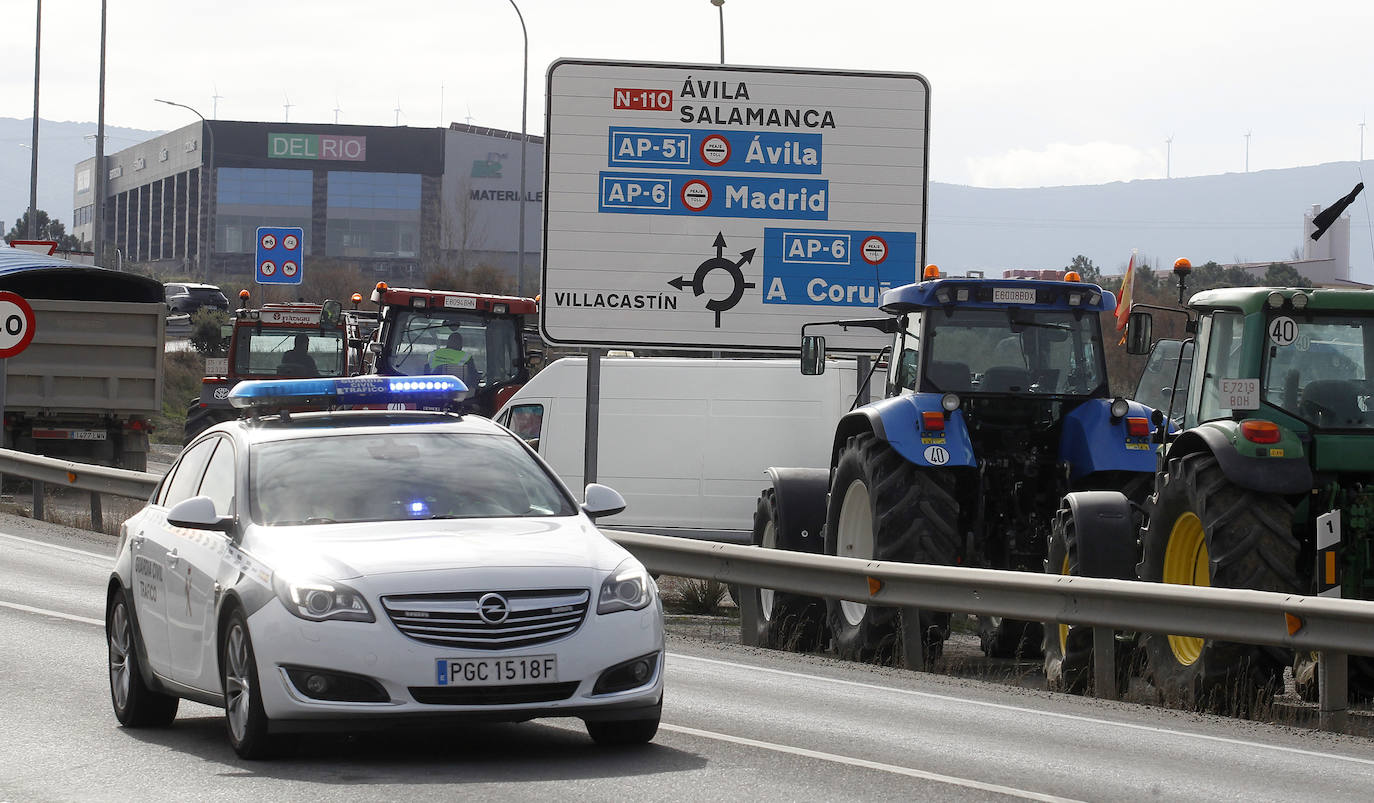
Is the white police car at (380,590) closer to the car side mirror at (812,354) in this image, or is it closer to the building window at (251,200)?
the car side mirror at (812,354)

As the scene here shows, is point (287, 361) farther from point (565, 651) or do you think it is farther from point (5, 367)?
point (565, 651)

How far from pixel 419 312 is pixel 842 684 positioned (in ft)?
46.6

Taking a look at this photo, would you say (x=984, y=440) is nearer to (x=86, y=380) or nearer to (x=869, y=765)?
(x=869, y=765)

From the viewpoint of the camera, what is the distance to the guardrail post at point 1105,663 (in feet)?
36.0

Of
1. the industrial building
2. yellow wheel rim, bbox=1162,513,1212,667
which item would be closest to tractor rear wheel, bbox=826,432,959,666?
yellow wheel rim, bbox=1162,513,1212,667

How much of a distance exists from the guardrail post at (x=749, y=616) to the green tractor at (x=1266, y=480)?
10.8ft

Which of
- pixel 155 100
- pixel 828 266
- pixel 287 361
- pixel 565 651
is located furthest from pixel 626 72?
pixel 155 100

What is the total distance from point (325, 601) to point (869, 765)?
7.52ft

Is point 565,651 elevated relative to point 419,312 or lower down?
lower down

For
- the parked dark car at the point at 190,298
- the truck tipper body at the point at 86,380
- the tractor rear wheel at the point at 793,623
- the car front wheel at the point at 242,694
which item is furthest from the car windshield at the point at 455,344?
the parked dark car at the point at 190,298

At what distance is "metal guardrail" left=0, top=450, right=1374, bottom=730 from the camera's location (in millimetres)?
9641

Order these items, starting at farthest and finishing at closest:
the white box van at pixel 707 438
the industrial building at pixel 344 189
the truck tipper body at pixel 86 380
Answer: the industrial building at pixel 344 189 < the truck tipper body at pixel 86 380 < the white box van at pixel 707 438

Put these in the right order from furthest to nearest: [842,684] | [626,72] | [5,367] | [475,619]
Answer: [5,367], [626,72], [842,684], [475,619]

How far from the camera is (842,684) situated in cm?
1131
